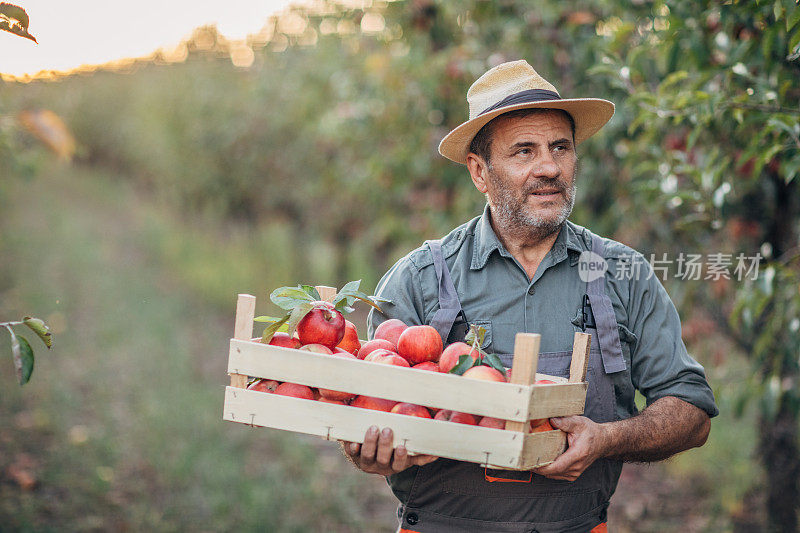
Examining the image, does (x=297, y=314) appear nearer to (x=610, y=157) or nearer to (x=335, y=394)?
(x=335, y=394)

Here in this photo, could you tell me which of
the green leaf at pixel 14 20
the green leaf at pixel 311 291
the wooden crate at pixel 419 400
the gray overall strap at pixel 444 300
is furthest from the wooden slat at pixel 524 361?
the green leaf at pixel 14 20

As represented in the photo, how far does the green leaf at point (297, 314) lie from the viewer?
210cm

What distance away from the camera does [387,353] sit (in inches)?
81.0

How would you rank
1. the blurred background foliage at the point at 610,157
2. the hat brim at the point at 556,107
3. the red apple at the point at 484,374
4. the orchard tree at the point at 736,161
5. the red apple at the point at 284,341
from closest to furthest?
the red apple at the point at 484,374, the red apple at the point at 284,341, the hat brim at the point at 556,107, the orchard tree at the point at 736,161, the blurred background foliage at the point at 610,157

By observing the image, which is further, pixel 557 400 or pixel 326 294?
pixel 326 294

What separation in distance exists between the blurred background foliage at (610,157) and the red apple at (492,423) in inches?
54.6

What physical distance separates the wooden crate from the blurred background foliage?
1275mm

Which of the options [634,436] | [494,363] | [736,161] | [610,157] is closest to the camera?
[494,363]

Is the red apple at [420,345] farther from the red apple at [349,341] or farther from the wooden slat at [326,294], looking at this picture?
the wooden slat at [326,294]

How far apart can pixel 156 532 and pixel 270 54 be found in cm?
901

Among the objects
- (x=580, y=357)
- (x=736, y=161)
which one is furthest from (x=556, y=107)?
(x=736, y=161)

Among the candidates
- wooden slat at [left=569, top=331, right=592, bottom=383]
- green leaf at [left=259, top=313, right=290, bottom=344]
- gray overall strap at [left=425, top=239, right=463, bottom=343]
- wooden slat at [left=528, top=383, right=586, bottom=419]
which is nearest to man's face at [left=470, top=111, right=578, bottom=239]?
gray overall strap at [left=425, top=239, right=463, bottom=343]

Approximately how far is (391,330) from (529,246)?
1.86 ft

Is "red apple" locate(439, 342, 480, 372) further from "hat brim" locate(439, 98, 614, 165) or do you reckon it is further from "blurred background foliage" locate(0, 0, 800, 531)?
"blurred background foliage" locate(0, 0, 800, 531)
